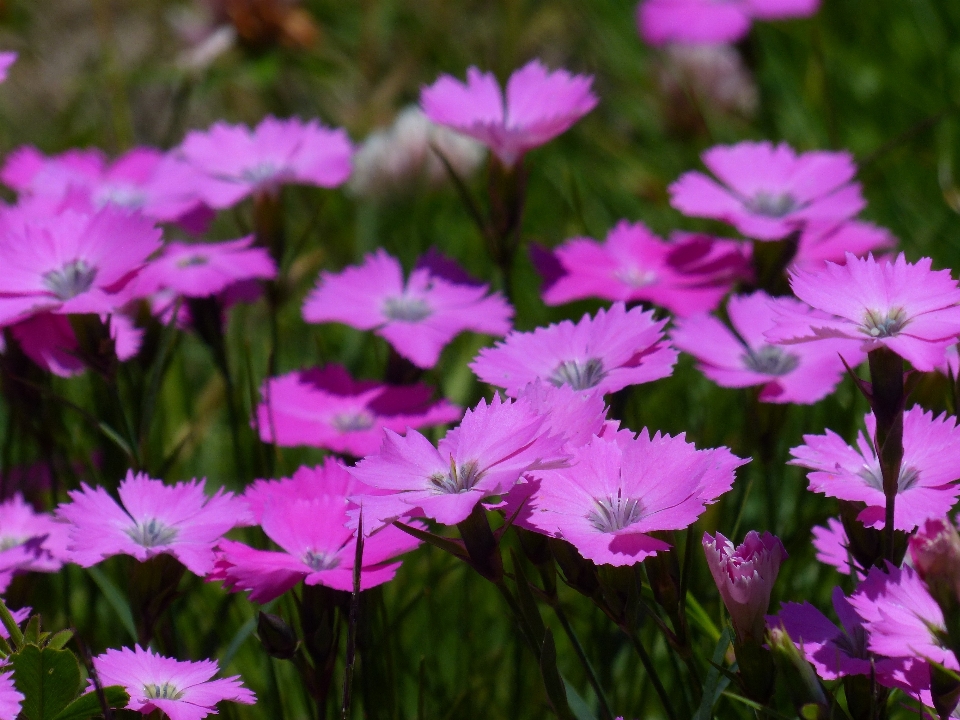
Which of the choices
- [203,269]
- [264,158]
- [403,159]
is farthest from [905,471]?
[403,159]

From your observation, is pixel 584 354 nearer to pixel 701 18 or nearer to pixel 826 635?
pixel 826 635

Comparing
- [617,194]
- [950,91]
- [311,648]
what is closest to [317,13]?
[617,194]

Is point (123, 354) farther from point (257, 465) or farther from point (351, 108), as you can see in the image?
point (351, 108)

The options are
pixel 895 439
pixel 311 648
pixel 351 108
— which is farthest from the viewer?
pixel 351 108

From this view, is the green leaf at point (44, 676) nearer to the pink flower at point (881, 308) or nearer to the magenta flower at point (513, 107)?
the pink flower at point (881, 308)

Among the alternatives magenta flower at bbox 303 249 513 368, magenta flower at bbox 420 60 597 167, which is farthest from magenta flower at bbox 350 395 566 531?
magenta flower at bbox 420 60 597 167

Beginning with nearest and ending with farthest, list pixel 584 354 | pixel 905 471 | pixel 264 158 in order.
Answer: pixel 905 471 < pixel 584 354 < pixel 264 158
